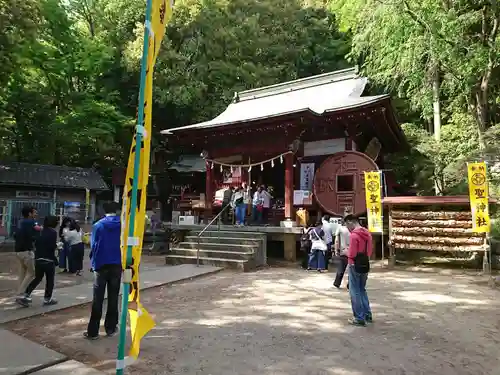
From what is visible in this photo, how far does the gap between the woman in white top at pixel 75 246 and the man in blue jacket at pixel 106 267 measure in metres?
5.14

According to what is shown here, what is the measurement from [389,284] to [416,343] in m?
3.67

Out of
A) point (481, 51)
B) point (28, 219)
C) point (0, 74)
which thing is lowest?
point (28, 219)

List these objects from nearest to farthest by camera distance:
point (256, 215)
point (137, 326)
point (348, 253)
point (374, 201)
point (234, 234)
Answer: point (137, 326)
point (348, 253)
point (374, 201)
point (234, 234)
point (256, 215)

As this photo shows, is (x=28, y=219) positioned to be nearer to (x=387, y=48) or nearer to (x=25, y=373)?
(x=25, y=373)

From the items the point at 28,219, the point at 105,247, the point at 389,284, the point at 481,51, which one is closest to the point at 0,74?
the point at 28,219

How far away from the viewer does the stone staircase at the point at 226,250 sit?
10.4 metres

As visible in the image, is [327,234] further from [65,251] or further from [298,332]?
[65,251]

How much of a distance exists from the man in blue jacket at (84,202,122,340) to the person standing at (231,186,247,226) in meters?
7.92

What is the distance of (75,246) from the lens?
959 centimetres

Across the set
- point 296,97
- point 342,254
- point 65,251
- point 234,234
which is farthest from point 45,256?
point 296,97

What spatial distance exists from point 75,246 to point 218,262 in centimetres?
358

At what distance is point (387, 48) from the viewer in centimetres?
1412

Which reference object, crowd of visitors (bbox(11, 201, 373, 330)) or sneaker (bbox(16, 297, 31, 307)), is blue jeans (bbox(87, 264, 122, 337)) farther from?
sneaker (bbox(16, 297, 31, 307))

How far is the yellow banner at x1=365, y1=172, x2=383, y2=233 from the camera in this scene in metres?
10.6
